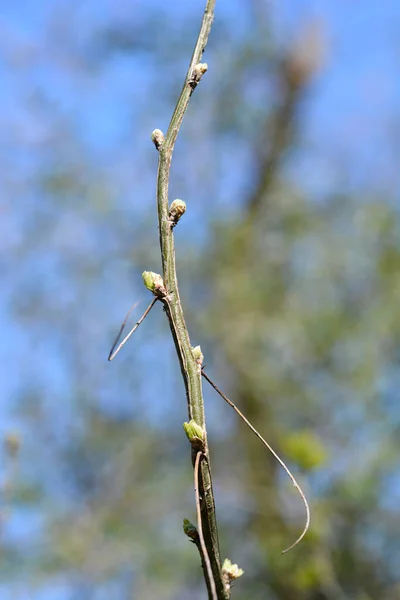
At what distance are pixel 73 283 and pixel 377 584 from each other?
13.1ft

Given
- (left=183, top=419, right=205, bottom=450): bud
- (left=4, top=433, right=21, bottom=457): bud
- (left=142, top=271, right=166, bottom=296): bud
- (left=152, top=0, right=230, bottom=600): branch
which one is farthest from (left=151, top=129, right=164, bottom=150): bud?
(left=4, top=433, right=21, bottom=457): bud

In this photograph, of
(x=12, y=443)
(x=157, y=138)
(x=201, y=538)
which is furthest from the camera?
(x=12, y=443)

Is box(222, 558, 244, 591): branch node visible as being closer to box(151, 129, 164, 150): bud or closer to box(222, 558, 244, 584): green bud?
box(222, 558, 244, 584): green bud

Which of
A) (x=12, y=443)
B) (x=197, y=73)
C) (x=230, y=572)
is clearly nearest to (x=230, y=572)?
(x=230, y=572)

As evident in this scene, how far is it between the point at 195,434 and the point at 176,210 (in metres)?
0.22

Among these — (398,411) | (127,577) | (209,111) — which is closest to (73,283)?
(209,111)

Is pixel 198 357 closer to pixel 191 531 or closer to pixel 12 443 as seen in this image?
pixel 191 531

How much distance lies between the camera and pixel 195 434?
68 cm

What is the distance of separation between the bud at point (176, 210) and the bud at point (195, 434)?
199 mm

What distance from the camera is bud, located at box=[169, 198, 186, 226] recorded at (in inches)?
29.1

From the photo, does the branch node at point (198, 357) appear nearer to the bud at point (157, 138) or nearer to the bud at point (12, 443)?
the bud at point (157, 138)

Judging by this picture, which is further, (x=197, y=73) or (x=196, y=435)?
(x=197, y=73)

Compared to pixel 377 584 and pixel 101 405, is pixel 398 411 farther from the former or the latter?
pixel 101 405

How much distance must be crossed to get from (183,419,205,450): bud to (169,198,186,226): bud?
0.20 meters
